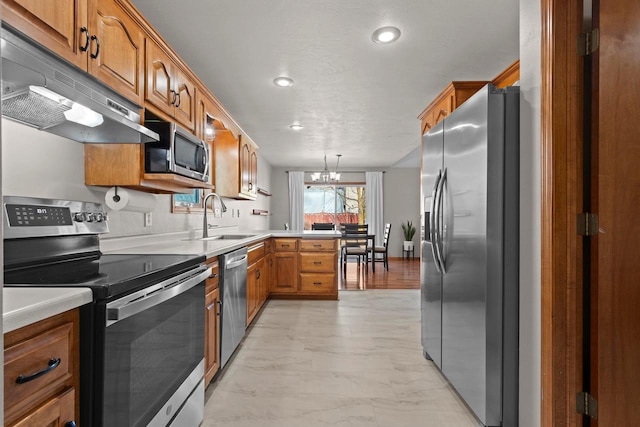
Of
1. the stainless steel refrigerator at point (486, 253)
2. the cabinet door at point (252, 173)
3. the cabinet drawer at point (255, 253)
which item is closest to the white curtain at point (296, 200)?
the cabinet door at point (252, 173)

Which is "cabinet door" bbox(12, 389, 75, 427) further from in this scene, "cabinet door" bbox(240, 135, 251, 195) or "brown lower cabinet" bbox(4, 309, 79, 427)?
"cabinet door" bbox(240, 135, 251, 195)

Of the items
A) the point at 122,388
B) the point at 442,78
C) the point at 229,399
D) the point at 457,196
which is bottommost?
the point at 229,399

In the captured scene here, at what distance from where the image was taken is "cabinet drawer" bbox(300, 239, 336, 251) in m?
4.36

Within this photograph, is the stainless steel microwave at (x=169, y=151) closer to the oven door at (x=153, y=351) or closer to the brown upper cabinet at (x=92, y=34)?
the brown upper cabinet at (x=92, y=34)

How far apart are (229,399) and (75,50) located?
6.21ft

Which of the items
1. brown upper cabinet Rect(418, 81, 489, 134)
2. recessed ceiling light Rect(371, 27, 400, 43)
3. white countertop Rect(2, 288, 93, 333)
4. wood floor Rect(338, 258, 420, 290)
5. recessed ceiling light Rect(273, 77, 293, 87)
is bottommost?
wood floor Rect(338, 258, 420, 290)

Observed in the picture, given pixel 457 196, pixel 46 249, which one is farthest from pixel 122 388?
pixel 457 196

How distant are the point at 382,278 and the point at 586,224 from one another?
4.63 metres

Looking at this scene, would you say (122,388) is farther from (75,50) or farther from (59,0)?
(59,0)

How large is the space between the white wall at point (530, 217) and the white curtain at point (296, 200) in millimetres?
6901

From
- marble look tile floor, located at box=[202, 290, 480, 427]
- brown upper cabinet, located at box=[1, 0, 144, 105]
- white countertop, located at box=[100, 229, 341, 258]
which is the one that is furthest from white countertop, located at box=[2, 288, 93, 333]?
marble look tile floor, located at box=[202, 290, 480, 427]

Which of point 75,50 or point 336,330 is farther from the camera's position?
point 336,330

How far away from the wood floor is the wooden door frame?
3.75 m

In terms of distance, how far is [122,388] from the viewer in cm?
108
